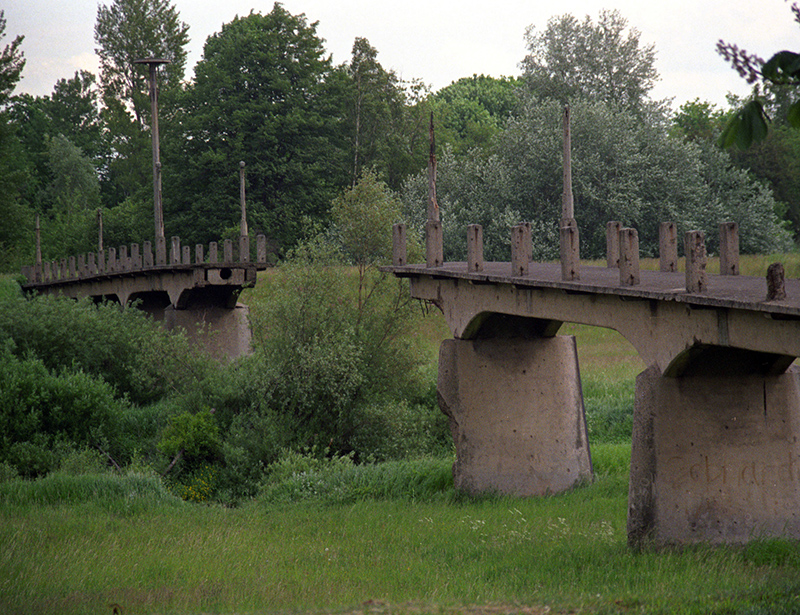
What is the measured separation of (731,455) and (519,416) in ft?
24.2

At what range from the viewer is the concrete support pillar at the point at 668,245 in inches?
593

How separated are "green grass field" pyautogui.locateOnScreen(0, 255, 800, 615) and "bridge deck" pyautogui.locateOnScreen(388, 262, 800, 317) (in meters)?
3.18

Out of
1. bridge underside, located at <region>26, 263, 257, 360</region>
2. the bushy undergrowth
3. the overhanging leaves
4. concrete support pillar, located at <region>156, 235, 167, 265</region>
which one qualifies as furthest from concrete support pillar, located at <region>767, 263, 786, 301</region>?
concrete support pillar, located at <region>156, 235, 167, 265</region>

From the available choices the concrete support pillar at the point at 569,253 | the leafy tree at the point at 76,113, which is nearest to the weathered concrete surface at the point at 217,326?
the concrete support pillar at the point at 569,253

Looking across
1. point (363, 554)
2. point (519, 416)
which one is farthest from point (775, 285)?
point (519, 416)

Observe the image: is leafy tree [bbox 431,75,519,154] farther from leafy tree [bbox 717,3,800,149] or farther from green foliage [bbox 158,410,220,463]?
leafy tree [bbox 717,3,800,149]

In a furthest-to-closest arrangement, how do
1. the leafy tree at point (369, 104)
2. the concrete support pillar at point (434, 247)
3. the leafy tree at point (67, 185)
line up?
the leafy tree at point (67, 185)
the leafy tree at point (369, 104)
the concrete support pillar at point (434, 247)

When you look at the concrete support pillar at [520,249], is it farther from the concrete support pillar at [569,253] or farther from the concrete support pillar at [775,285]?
the concrete support pillar at [775,285]

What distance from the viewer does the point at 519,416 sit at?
20984 mm

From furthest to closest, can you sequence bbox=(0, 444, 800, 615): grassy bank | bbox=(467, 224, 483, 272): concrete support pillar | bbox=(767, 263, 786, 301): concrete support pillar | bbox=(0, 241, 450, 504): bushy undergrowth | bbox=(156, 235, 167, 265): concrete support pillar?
bbox=(156, 235, 167, 265): concrete support pillar, bbox=(0, 241, 450, 504): bushy undergrowth, bbox=(467, 224, 483, 272): concrete support pillar, bbox=(0, 444, 800, 615): grassy bank, bbox=(767, 263, 786, 301): concrete support pillar

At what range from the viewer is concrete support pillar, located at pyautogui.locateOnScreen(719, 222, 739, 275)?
1442cm

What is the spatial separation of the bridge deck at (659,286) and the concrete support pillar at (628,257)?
0.17 m

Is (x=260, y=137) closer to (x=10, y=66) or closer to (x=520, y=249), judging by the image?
(x=10, y=66)

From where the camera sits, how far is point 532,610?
10852 millimetres
